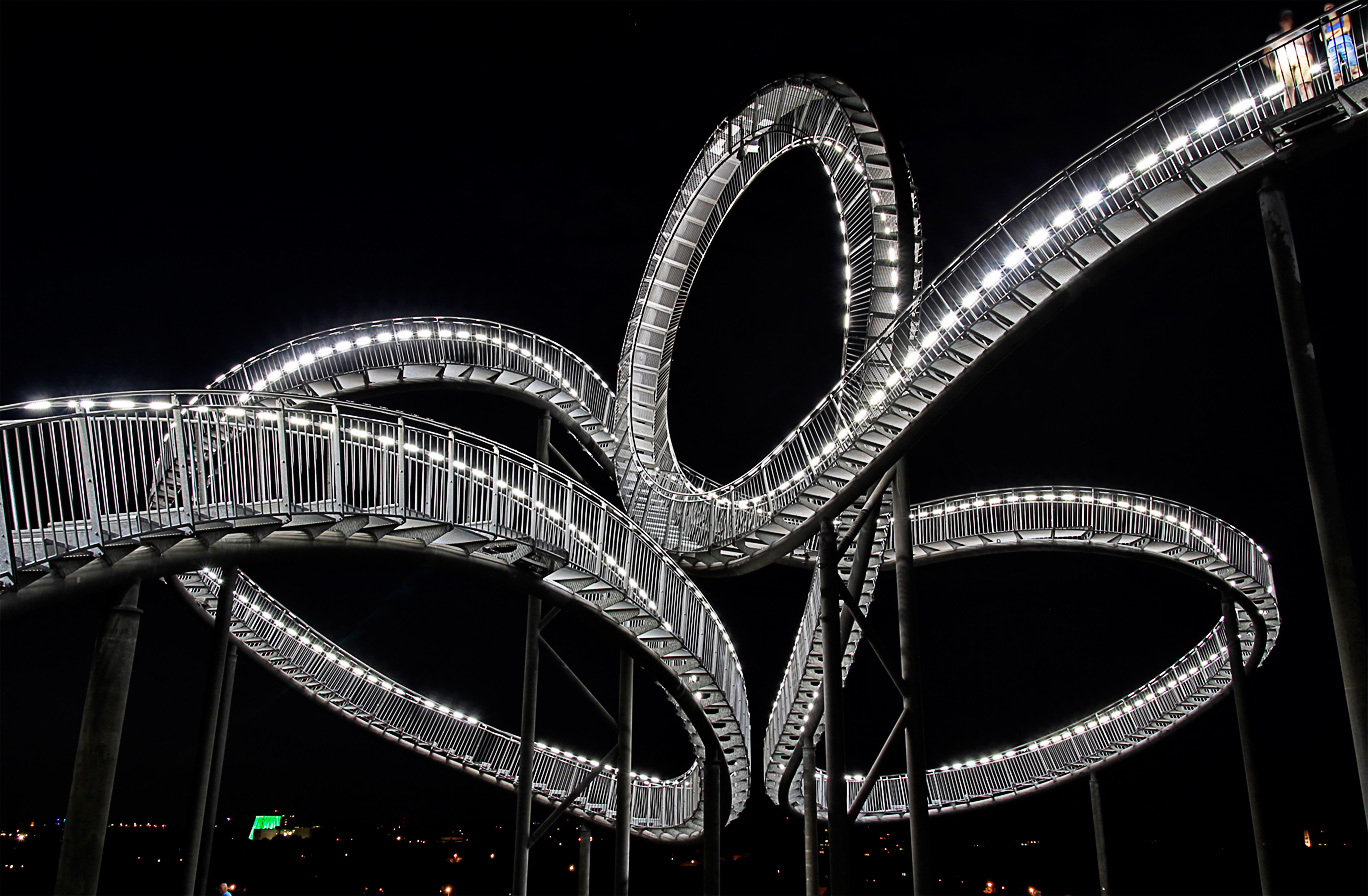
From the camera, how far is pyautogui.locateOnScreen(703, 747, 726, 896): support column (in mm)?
17547

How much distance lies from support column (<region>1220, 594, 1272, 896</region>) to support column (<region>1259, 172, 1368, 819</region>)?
1190 cm

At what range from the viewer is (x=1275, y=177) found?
9.41 metres

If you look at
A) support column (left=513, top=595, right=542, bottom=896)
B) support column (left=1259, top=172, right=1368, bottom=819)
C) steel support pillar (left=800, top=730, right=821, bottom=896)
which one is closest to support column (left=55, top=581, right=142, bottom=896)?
support column (left=513, top=595, right=542, bottom=896)

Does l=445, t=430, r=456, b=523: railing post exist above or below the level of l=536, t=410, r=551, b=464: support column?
below

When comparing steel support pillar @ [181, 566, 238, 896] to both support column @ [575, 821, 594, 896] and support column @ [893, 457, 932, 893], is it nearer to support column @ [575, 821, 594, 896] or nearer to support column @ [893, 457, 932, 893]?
support column @ [893, 457, 932, 893]

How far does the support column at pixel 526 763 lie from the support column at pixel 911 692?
5.93 m

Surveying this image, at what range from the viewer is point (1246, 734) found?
19.1 meters

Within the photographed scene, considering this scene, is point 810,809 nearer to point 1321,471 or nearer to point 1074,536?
point 1074,536

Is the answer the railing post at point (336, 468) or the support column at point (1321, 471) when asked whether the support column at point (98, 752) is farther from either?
the support column at point (1321, 471)

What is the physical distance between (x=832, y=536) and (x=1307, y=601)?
24.5 metres

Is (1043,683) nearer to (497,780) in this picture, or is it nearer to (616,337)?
(616,337)

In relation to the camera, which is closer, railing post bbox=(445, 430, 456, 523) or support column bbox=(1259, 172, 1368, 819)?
support column bbox=(1259, 172, 1368, 819)

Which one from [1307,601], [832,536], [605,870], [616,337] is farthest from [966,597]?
[605,870]

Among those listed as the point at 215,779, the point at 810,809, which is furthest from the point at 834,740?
the point at 215,779
